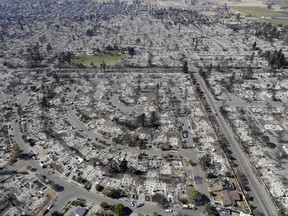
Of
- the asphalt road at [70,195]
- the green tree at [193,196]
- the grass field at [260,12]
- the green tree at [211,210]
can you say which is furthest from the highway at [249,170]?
the grass field at [260,12]

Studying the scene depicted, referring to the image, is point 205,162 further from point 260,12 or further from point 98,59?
point 260,12

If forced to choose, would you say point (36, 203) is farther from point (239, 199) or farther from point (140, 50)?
point (140, 50)

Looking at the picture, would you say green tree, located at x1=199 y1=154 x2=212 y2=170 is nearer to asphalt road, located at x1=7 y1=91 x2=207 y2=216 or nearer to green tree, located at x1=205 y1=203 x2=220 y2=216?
asphalt road, located at x1=7 y1=91 x2=207 y2=216

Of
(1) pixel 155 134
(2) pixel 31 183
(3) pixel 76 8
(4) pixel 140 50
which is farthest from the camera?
(3) pixel 76 8

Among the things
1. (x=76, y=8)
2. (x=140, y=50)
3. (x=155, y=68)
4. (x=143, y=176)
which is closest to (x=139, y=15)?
(x=76, y=8)

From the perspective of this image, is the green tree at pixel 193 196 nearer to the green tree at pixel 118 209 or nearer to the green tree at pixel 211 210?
the green tree at pixel 211 210

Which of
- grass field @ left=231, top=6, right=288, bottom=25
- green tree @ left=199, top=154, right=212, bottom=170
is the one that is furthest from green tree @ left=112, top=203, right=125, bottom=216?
grass field @ left=231, top=6, right=288, bottom=25

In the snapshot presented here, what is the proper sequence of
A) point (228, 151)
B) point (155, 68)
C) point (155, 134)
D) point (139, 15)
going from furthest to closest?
point (139, 15)
point (155, 68)
point (155, 134)
point (228, 151)
